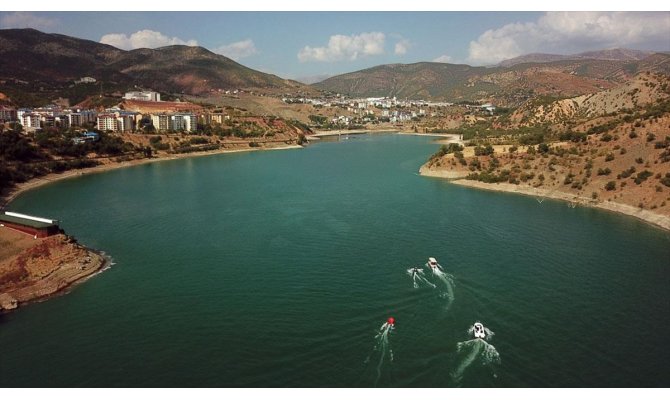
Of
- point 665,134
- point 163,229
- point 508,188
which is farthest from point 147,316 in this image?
point 665,134

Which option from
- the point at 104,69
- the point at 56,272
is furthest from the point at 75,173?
the point at 104,69

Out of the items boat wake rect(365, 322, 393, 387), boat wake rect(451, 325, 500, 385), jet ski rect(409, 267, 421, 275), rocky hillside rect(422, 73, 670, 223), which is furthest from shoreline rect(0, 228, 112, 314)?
rocky hillside rect(422, 73, 670, 223)

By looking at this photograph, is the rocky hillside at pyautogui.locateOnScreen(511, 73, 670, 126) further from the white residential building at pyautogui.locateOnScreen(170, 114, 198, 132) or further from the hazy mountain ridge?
the white residential building at pyautogui.locateOnScreen(170, 114, 198, 132)

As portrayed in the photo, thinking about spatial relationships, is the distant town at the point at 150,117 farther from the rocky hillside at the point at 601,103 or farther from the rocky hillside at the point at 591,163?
the rocky hillside at the point at 591,163

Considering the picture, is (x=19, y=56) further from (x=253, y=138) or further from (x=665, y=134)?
(x=665, y=134)

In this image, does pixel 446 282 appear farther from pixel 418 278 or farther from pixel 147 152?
pixel 147 152

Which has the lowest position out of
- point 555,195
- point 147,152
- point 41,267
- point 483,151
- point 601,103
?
point 41,267

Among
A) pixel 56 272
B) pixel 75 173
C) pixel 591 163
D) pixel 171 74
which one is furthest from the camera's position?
pixel 171 74
